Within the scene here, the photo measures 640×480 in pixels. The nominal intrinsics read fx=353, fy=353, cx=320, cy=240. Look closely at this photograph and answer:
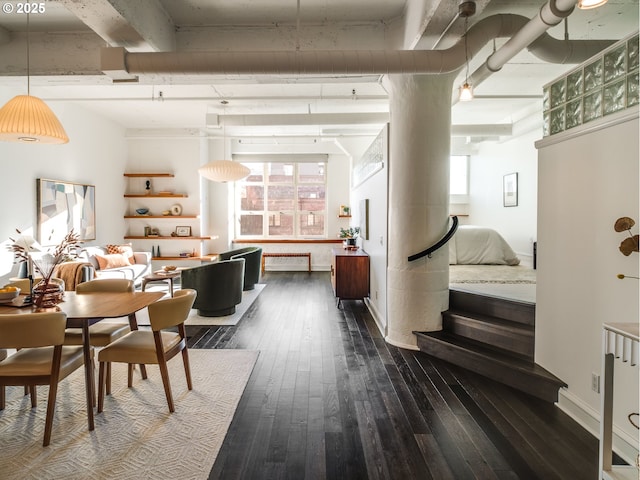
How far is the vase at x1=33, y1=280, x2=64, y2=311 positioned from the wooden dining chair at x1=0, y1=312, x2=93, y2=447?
0.32 m

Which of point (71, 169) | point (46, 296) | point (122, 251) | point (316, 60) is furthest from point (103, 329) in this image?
point (71, 169)

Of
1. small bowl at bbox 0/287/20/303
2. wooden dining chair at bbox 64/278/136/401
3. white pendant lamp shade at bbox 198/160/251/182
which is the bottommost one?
wooden dining chair at bbox 64/278/136/401

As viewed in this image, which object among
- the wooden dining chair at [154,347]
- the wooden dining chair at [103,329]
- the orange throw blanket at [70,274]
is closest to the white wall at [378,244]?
the wooden dining chair at [154,347]

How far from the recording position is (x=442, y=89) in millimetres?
3781

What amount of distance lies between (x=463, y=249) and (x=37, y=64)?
6312 mm

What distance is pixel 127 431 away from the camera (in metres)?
2.37

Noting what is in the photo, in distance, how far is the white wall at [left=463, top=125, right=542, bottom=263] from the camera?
6.56 meters

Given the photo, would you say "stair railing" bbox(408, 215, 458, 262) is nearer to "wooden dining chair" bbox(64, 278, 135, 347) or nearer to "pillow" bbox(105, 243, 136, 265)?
"wooden dining chair" bbox(64, 278, 135, 347)

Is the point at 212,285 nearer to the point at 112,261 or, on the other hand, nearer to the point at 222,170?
the point at 222,170

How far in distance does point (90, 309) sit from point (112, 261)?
449 centimetres

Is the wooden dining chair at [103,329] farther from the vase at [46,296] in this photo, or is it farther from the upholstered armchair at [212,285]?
the upholstered armchair at [212,285]

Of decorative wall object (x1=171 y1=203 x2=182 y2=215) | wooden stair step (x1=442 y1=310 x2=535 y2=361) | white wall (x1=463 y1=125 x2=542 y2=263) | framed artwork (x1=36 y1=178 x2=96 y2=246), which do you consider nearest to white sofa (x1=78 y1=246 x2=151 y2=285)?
framed artwork (x1=36 y1=178 x2=96 y2=246)

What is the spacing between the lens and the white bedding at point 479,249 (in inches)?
239

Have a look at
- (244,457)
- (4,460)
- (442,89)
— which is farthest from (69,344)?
(442,89)
